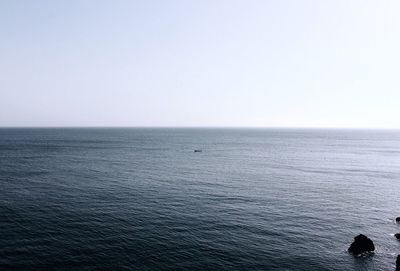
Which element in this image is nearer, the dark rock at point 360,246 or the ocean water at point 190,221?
the ocean water at point 190,221

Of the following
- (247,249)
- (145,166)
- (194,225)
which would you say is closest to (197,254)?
(247,249)

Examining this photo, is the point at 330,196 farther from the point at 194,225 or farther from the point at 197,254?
the point at 197,254

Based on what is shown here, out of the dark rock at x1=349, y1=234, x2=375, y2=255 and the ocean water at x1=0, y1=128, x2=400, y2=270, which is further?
the dark rock at x1=349, y1=234, x2=375, y2=255

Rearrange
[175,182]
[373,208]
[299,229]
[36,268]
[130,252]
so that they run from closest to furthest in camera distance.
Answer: [36,268] < [130,252] < [299,229] < [373,208] < [175,182]

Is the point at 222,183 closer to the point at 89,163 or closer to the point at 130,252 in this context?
the point at 130,252

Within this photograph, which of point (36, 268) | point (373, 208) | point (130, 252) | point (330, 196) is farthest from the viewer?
point (330, 196)

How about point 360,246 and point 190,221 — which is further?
point 190,221

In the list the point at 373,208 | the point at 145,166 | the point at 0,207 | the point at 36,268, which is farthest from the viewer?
the point at 145,166

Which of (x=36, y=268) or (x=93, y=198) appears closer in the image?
(x=36, y=268)

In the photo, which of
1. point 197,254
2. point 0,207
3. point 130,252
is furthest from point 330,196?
point 0,207
